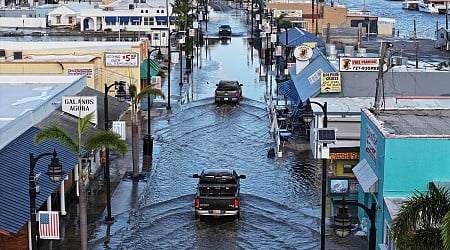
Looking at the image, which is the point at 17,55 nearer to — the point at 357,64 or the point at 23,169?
the point at 357,64

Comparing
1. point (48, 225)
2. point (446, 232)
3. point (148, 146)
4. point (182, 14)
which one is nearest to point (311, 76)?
point (148, 146)

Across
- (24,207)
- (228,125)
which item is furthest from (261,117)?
(24,207)

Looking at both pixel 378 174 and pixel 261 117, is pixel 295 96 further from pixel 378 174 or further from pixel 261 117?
pixel 378 174

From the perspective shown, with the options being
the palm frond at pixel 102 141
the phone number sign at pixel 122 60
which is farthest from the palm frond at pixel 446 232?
the phone number sign at pixel 122 60

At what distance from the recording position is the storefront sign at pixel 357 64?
3734 cm

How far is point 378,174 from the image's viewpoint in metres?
22.1

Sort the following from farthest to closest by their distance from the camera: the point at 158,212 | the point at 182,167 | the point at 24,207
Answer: the point at 182,167 < the point at 158,212 < the point at 24,207

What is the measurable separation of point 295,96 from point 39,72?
39.5 feet

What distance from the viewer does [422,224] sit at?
15734 millimetres

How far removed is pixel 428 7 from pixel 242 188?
15083 centimetres

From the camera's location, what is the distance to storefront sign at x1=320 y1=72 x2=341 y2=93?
1438 inches

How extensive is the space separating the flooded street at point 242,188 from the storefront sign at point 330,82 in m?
2.80

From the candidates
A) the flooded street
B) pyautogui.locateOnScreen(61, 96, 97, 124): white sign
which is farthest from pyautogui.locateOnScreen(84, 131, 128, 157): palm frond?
pyautogui.locateOnScreen(61, 96, 97, 124): white sign

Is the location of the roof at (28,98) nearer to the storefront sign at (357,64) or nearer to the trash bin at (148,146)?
the trash bin at (148,146)
